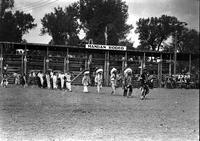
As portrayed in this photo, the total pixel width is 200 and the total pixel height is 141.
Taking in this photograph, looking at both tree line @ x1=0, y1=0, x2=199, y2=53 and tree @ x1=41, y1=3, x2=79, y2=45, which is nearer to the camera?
tree line @ x1=0, y1=0, x2=199, y2=53

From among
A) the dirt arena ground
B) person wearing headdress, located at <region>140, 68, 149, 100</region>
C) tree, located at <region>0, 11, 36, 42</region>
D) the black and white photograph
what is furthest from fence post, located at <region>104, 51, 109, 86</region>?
the dirt arena ground

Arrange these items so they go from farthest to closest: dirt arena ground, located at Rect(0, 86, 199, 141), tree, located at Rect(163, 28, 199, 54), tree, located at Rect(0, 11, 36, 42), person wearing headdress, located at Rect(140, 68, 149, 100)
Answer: tree, located at Rect(163, 28, 199, 54) < tree, located at Rect(0, 11, 36, 42) < person wearing headdress, located at Rect(140, 68, 149, 100) < dirt arena ground, located at Rect(0, 86, 199, 141)

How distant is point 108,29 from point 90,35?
2.02m

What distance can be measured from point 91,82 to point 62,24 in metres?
6.18

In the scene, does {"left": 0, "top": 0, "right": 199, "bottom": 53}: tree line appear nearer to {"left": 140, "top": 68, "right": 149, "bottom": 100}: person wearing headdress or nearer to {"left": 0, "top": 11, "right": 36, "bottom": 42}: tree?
{"left": 0, "top": 11, "right": 36, "bottom": 42}: tree

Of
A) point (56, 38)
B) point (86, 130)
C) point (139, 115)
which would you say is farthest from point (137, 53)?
point (86, 130)

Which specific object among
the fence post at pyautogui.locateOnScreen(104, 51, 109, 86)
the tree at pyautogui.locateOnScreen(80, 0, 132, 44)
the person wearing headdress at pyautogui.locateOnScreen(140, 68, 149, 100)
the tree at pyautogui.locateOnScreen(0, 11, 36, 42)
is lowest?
the person wearing headdress at pyautogui.locateOnScreen(140, 68, 149, 100)

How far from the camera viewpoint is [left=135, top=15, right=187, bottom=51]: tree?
42844mm

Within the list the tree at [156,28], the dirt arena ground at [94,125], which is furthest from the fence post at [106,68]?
the dirt arena ground at [94,125]

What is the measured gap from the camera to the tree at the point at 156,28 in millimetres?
42844

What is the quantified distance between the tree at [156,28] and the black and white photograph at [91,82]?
0.11 m

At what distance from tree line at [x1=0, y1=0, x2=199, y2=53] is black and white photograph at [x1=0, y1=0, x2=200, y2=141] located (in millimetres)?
85

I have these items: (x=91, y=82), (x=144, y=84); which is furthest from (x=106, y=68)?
(x=144, y=84)

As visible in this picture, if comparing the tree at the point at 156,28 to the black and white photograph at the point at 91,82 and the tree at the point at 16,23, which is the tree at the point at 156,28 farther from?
the tree at the point at 16,23
